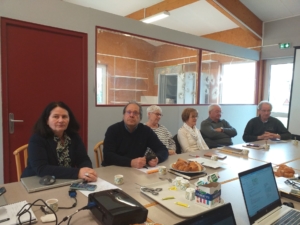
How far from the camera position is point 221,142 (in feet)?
10.6

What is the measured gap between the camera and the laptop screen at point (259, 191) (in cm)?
105

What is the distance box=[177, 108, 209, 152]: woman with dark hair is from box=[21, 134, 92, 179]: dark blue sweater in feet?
4.03

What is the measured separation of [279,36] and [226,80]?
1.41 meters

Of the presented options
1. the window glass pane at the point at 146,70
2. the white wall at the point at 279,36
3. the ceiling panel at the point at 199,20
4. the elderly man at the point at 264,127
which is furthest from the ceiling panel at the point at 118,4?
the elderly man at the point at 264,127

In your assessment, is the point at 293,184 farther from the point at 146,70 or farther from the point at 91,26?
the point at 146,70

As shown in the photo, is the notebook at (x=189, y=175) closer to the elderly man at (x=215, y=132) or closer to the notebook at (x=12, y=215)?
the notebook at (x=12, y=215)

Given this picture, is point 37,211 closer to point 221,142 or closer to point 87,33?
point 87,33

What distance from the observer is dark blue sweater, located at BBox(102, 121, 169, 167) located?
2.00 meters

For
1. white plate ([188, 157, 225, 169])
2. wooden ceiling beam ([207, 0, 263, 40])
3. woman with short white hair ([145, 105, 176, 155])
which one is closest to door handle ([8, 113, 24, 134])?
woman with short white hair ([145, 105, 176, 155])

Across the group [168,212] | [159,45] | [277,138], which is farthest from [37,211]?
[159,45]

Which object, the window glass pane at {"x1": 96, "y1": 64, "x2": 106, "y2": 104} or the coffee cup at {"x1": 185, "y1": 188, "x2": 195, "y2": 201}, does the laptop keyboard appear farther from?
the window glass pane at {"x1": 96, "y1": 64, "x2": 106, "y2": 104}

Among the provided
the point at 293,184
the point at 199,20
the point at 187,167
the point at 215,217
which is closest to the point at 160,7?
the point at 199,20

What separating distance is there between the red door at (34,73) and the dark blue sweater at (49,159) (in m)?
1.06

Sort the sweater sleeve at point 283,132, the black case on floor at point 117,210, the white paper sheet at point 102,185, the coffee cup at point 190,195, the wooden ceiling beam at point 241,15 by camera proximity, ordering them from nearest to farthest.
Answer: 1. the black case on floor at point 117,210
2. the coffee cup at point 190,195
3. the white paper sheet at point 102,185
4. the sweater sleeve at point 283,132
5. the wooden ceiling beam at point 241,15
